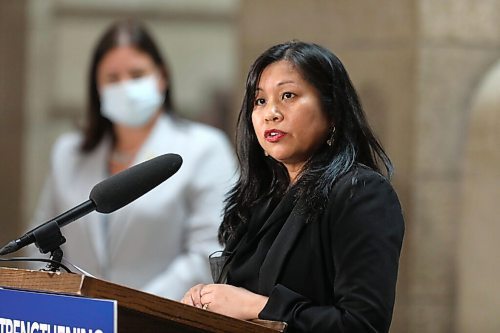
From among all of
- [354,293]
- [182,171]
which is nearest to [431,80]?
[182,171]

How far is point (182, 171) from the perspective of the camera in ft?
16.2

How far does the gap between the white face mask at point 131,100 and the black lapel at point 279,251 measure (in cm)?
244

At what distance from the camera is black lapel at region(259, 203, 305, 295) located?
257cm

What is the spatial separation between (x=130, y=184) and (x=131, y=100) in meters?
2.33

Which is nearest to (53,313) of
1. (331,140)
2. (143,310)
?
A: (143,310)

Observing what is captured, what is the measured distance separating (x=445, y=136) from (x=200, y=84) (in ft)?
12.9

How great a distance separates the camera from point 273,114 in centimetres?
263

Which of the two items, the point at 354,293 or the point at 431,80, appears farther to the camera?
the point at 431,80

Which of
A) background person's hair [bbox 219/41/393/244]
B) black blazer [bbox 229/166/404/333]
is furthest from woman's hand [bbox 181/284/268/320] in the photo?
background person's hair [bbox 219/41/393/244]

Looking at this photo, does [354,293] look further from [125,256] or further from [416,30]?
[416,30]

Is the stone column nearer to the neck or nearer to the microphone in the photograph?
the neck

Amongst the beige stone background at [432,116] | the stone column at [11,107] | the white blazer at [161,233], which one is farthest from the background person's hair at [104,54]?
the stone column at [11,107]

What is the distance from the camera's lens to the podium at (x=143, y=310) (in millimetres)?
2293

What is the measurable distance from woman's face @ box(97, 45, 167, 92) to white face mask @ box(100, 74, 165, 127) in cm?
2
